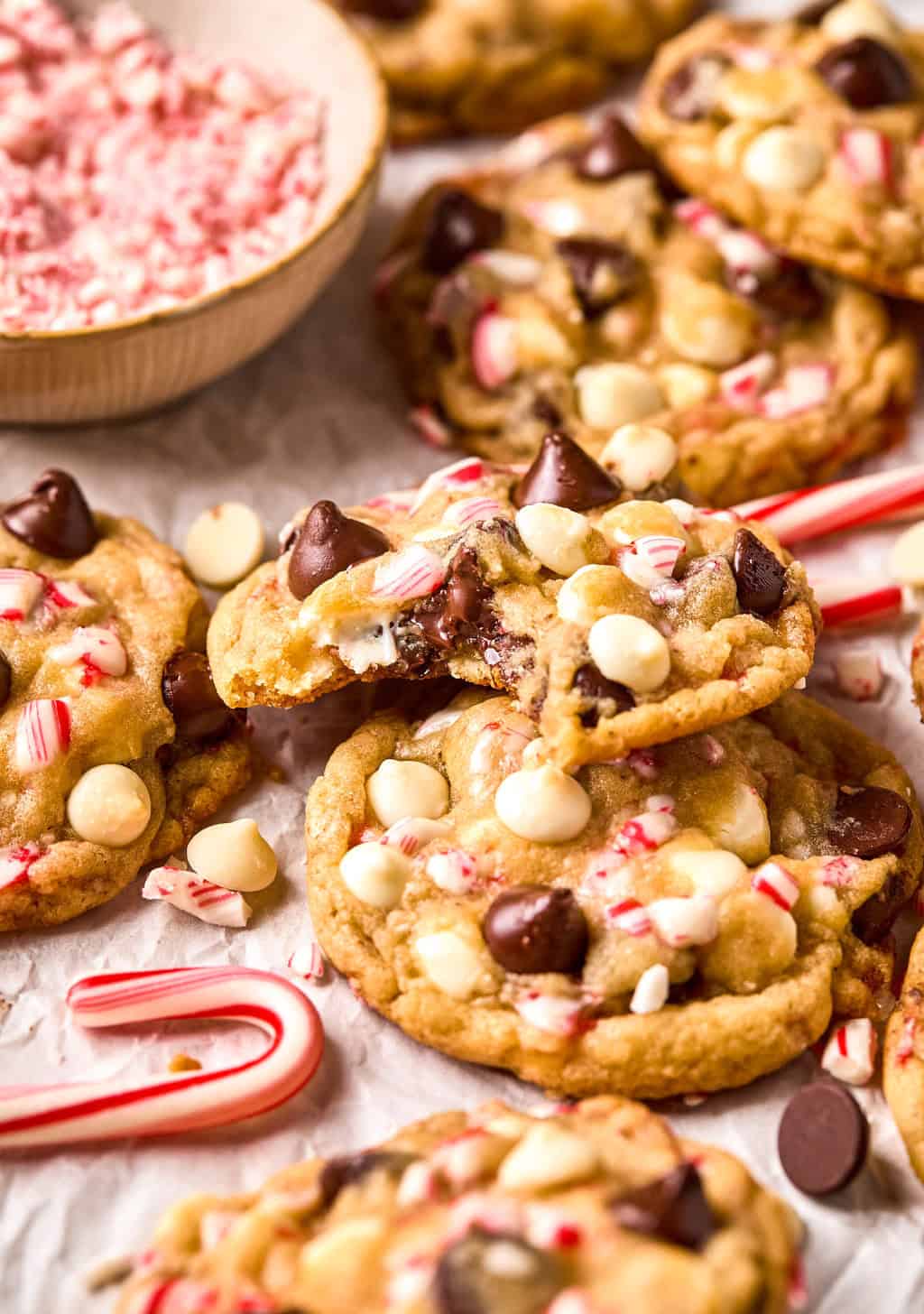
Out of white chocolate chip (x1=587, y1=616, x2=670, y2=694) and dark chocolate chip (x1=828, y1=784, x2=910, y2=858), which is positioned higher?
white chocolate chip (x1=587, y1=616, x2=670, y2=694)

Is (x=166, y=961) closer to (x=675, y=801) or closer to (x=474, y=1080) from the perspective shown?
(x=474, y=1080)

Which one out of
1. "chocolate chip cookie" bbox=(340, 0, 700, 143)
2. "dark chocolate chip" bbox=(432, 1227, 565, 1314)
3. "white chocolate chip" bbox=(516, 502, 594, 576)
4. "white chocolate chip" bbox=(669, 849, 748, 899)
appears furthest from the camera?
"chocolate chip cookie" bbox=(340, 0, 700, 143)

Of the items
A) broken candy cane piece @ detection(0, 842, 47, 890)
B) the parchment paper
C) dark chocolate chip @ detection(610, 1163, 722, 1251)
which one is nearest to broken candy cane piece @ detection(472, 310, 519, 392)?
the parchment paper

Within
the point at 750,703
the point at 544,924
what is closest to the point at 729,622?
the point at 750,703

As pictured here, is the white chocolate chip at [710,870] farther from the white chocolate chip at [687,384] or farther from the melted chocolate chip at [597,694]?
the white chocolate chip at [687,384]

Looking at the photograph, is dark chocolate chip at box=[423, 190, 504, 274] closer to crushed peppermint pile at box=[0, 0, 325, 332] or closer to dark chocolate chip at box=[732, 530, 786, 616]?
crushed peppermint pile at box=[0, 0, 325, 332]

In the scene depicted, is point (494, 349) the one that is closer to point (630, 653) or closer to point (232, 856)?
point (630, 653)

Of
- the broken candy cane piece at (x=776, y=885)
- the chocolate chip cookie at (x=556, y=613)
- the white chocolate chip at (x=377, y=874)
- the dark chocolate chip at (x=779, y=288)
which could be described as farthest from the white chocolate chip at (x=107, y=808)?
the dark chocolate chip at (x=779, y=288)
